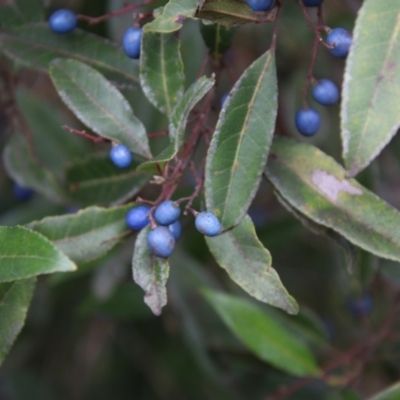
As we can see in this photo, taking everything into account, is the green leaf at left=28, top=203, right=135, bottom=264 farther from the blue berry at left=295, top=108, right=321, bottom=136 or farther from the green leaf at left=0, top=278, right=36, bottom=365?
the blue berry at left=295, top=108, right=321, bottom=136

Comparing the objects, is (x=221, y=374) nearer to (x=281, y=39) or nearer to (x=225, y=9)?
(x=281, y=39)

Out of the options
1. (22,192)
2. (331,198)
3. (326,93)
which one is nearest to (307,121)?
(326,93)

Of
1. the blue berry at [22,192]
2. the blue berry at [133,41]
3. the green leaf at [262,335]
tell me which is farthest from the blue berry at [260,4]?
the blue berry at [22,192]

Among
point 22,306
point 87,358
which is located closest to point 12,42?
point 22,306

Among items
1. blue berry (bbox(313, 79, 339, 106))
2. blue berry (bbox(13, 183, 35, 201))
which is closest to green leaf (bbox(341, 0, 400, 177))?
blue berry (bbox(313, 79, 339, 106))

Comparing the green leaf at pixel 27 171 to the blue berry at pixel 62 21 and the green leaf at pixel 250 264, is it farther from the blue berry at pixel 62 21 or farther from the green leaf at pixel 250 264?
the green leaf at pixel 250 264

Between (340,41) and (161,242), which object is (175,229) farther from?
(340,41)

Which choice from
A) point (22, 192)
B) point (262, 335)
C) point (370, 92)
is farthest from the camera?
point (22, 192)
